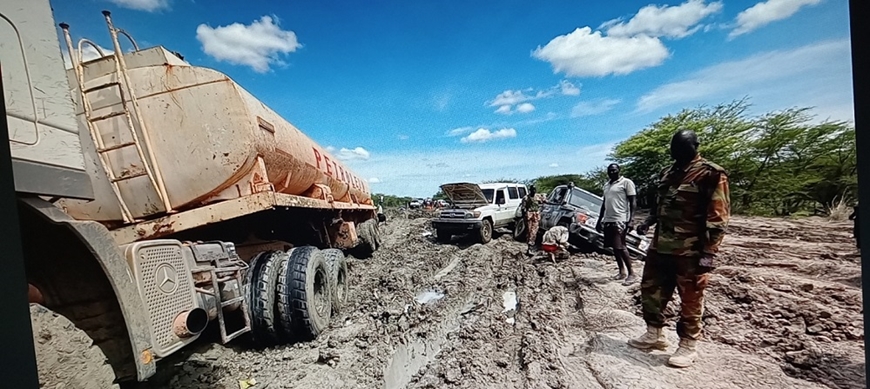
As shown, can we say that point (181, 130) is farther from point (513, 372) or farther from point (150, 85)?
point (513, 372)

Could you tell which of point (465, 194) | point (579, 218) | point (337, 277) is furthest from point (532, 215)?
point (337, 277)

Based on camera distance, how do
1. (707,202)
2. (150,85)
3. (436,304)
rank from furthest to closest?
(436,304) → (150,85) → (707,202)

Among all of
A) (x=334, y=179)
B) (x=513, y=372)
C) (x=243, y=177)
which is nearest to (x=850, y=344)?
(x=513, y=372)

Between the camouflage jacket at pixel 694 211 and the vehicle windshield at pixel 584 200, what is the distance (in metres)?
5.23

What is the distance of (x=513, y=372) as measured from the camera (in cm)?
266

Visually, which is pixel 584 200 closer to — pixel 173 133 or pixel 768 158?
pixel 768 158

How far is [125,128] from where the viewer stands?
2.67 metres

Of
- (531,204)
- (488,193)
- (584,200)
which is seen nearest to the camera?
(584,200)

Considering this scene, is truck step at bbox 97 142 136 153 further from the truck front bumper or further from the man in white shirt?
the truck front bumper

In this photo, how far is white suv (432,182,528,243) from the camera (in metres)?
10.2

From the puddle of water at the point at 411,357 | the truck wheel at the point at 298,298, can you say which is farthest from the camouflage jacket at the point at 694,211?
the truck wheel at the point at 298,298

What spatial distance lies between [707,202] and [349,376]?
9.35ft

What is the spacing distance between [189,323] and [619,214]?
195 inches

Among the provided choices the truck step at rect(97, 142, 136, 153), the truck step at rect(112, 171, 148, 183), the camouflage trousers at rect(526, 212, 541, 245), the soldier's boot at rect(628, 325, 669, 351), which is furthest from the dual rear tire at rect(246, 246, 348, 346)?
the camouflage trousers at rect(526, 212, 541, 245)
